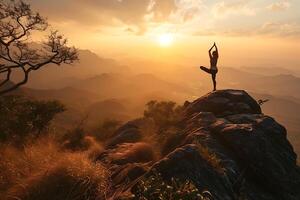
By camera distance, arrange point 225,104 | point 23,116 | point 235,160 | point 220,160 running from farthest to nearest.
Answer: point 23,116 → point 225,104 → point 235,160 → point 220,160

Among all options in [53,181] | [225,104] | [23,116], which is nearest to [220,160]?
[53,181]

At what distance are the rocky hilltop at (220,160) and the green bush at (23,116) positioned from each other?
10792mm

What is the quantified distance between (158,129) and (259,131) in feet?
22.3

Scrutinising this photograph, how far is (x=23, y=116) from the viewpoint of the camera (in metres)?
30.4

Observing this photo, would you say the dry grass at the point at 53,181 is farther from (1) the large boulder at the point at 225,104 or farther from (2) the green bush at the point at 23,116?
(2) the green bush at the point at 23,116

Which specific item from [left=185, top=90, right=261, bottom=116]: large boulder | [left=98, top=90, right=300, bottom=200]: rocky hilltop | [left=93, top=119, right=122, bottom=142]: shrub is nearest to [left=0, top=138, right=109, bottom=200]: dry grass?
[left=98, top=90, right=300, bottom=200]: rocky hilltop

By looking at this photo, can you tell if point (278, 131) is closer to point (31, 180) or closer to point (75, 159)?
point (75, 159)

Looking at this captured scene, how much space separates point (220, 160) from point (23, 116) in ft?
76.0

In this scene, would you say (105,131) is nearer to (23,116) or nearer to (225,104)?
(23,116)

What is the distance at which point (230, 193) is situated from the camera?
33.4 feet

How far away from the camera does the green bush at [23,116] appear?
26.3m

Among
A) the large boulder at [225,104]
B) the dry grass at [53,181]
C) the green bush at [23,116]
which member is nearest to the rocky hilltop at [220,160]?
the dry grass at [53,181]

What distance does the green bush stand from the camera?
26306 millimetres

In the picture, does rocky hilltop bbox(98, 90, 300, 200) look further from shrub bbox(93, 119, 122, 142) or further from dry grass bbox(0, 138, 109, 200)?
shrub bbox(93, 119, 122, 142)
